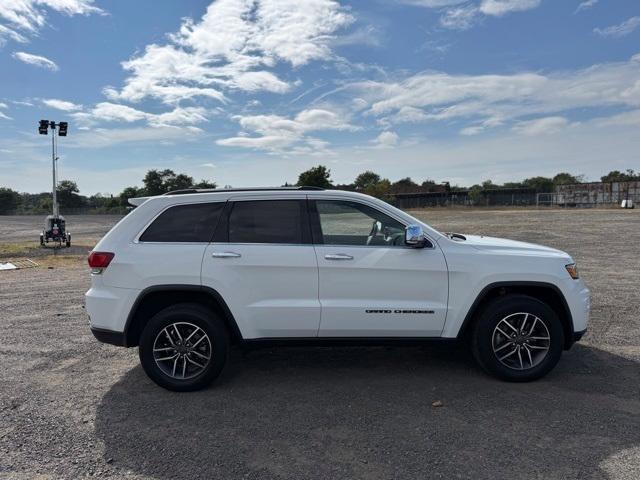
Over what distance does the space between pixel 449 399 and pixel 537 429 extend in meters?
0.77

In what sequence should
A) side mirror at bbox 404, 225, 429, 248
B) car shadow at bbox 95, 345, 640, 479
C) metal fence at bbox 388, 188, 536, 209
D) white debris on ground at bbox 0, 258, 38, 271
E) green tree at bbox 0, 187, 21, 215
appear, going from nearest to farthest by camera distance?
1. car shadow at bbox 95, 345, 640, 479
2. side mirror at bbox 404, 225, 429, 248
3. white debris on ground at bbox 0, 258, 38, 271
4. metal fence at bbox 388, 188, 536, 209
5. green tree at bbox 0, 187, 21, 215

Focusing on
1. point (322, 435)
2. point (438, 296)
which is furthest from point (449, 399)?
point (322, 435)

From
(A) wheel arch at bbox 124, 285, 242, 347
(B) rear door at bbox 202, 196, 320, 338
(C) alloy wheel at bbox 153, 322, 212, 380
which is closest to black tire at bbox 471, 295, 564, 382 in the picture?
(B) rear door at bbox 202, 196, 320, 338

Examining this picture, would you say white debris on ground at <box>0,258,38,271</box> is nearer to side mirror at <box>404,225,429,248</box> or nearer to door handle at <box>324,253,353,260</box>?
door handle at <box>324,253,353,260</box>

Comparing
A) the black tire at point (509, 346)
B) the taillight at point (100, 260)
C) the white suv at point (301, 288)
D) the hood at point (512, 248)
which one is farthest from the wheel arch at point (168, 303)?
the hood at point (512, 248)

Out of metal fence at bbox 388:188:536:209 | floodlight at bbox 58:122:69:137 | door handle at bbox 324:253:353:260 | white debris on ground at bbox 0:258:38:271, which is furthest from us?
metal fence at bbox 388:188:536:209

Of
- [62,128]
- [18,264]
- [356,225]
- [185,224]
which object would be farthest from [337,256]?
[62,128]

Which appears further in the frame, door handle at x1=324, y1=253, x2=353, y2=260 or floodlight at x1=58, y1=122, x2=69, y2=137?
floodlight at x1=58, y1=122, x2=69, y2=137

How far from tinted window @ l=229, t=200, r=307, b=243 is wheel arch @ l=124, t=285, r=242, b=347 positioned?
59cm

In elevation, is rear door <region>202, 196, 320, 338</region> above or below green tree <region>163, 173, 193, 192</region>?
below

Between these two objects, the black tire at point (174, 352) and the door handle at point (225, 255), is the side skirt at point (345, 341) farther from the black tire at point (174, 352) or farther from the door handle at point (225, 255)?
the door handle at point (225, 255)

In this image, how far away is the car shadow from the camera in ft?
10.5

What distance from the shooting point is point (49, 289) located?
9.69m

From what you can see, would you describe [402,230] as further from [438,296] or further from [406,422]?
[406,422]
